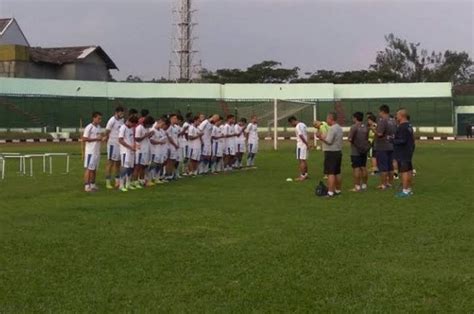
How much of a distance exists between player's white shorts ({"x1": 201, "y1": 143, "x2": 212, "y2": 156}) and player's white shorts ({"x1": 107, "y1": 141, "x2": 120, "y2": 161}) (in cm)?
443

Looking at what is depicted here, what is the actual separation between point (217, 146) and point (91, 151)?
6.43m

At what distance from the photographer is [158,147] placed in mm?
17594

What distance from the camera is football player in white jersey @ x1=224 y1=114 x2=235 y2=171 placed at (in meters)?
22.0

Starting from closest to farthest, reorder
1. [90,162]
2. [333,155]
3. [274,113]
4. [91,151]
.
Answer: [333,155] → [90,162] → [91,151] → [274,113]

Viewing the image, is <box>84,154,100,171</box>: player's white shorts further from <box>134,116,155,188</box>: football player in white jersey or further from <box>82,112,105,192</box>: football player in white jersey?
<box>134,116,155,188</box>: football player in white jersey

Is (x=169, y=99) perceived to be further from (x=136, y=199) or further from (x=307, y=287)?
(x=307, y=287)

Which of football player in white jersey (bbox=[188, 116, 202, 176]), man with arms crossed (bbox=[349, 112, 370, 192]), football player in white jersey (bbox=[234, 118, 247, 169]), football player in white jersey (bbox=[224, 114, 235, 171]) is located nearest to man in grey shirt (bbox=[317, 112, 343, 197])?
man with arms crossed (bbox=[349, 112, 370, 192])

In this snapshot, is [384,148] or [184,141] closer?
[384,148]

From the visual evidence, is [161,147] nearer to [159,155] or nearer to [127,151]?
[159,155]

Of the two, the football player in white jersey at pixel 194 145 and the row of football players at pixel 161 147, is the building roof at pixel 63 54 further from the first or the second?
the football player in white jersey at pixel 194 145

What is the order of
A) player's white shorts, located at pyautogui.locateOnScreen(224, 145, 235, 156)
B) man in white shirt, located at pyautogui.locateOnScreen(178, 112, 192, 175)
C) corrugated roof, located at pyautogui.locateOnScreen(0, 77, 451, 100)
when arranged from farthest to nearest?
1. corrugated roof, located at pyautogui.locateOnScreen(0, 77, 451, 100)
2. player's white shorts, located at pyautogui.locateOnScreen(224, 145, 235, 156)
3. man in white shirt, located at pyautogui.locateOnScreen(178, 112, 192, 175)

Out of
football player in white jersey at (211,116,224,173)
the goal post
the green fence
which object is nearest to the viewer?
football player in white jersey at (211,116,224,173)

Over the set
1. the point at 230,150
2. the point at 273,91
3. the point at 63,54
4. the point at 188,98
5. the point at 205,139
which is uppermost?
the point at 63,54

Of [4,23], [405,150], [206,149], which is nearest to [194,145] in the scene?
[206,149]
